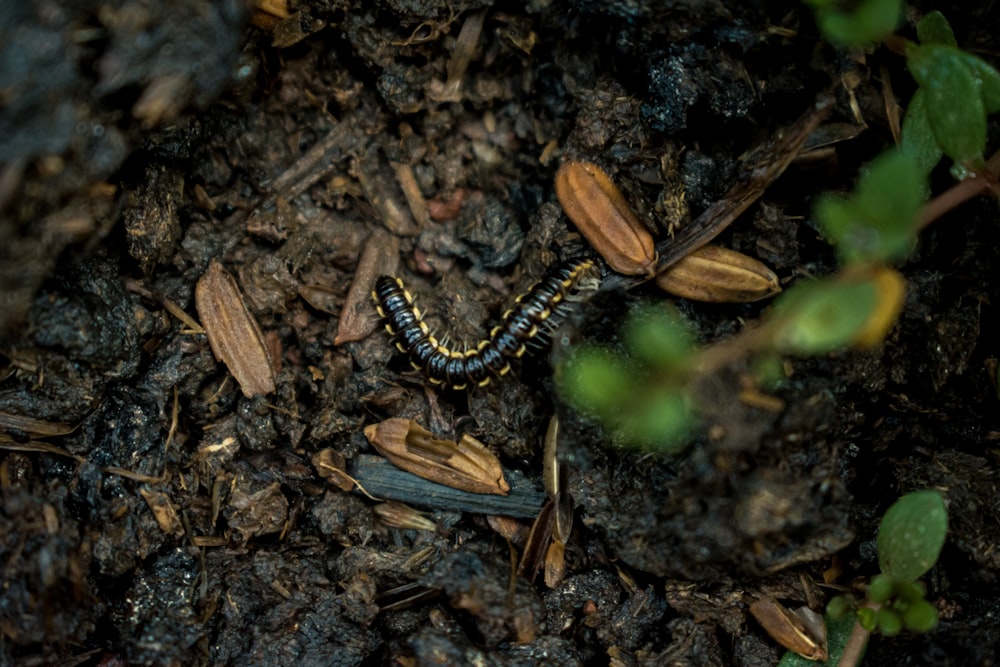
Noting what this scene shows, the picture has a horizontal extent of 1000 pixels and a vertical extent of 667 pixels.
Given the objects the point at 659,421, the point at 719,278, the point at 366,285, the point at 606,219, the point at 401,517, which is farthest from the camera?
the point at 366,285

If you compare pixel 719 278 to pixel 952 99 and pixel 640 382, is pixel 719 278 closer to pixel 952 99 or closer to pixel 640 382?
pixel 640 382

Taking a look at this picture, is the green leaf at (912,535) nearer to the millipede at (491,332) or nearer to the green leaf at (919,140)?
the green leaf at (919,140)

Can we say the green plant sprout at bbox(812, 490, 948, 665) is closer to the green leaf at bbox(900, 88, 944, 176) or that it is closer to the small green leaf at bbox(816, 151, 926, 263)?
the small green leaf at bbox(816, 151, 926, 263)

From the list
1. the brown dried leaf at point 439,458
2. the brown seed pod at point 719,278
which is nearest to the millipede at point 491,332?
the brown dried leaf at point 439,458

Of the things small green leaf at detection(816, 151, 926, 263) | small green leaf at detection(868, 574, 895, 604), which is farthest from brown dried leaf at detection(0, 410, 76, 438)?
small green leaf at detection(868, 574, 895, 604)

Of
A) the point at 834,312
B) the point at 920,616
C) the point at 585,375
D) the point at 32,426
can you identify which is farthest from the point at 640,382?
the point at 32,426

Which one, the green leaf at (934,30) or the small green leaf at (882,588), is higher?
the green leaf at (934,30)
